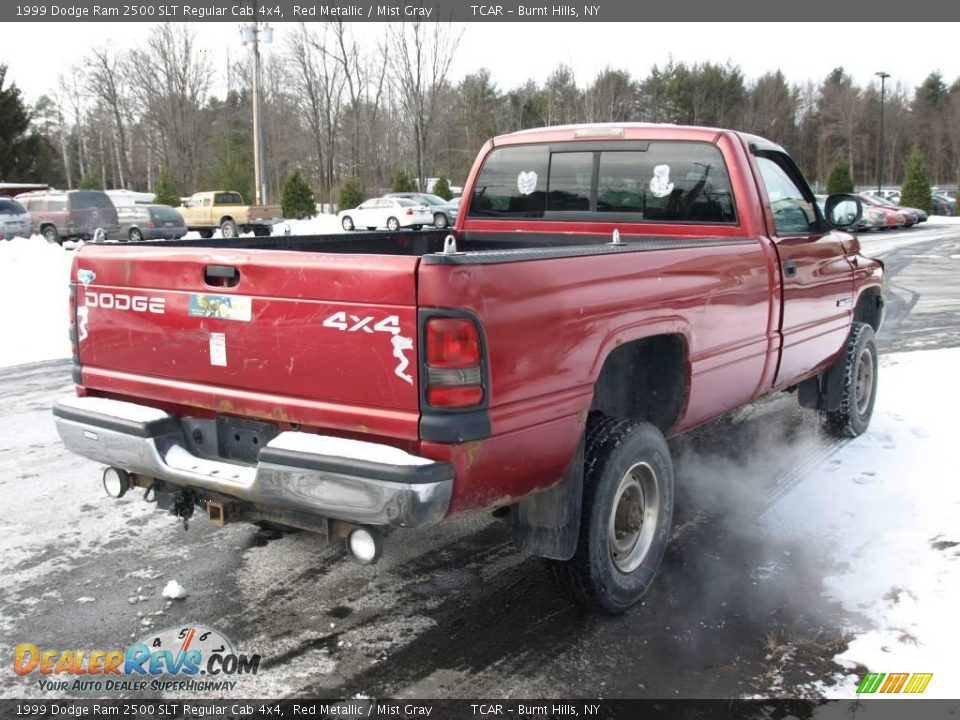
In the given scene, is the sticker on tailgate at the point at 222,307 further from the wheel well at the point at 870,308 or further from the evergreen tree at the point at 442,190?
the evergreen tree at the point at 442,190

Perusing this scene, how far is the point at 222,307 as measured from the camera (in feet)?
10.5

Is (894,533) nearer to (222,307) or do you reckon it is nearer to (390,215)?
(222,307)

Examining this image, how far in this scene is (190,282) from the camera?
3.30 metres

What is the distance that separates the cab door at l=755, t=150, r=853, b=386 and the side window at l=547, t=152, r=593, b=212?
1.02 meters

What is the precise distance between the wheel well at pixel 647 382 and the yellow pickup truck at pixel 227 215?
30.8 metres

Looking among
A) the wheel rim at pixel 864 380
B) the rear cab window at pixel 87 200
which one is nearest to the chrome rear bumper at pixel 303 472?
the wheel rim at pixel 864 380

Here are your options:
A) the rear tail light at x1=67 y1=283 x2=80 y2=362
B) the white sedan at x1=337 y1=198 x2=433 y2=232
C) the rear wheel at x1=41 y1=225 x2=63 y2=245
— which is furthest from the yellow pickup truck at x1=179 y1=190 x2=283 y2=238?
the rear tail light at x1=67 y1=283 x2=80 y2=362

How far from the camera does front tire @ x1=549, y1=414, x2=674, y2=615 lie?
11.1 feet

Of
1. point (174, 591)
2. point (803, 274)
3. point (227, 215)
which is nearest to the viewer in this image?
point (174, 591)

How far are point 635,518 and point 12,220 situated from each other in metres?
28.1

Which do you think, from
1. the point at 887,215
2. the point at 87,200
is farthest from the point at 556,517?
the point at 887,215

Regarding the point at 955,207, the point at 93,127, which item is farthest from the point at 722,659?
the point at 93,127

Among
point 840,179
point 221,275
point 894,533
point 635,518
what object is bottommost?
point 894,533

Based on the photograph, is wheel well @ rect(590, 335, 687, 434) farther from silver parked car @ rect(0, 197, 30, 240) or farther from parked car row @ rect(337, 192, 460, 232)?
parked car row @ rect(337, 192, 460, 232)
